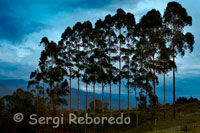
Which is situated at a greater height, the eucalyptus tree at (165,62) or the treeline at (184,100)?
the eucalyptus tree at (165,62)

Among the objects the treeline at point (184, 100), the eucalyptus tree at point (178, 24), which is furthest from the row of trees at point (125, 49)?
the treeline at point (184, 100)

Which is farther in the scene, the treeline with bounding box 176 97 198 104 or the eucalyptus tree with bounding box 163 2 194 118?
the treeline with bounding box 176 97 198 104

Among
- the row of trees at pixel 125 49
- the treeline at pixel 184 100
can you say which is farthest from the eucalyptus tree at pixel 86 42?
the treeline at pixel 184 100

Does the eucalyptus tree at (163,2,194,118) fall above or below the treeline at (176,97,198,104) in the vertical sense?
above

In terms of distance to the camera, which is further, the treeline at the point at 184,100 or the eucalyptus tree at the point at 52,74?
the treeline at the point at 184,100

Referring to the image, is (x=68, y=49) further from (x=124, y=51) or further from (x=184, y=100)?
(x=184, y=100)

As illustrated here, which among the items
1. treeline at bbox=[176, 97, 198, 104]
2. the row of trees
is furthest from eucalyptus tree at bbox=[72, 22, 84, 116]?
treeline at bbox=[176, 97, 198, 104]

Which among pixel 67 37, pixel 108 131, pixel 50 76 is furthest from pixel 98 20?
pixel 108 131

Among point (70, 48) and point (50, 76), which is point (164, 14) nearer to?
point (70, 48)

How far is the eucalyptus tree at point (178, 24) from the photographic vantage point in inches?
1300

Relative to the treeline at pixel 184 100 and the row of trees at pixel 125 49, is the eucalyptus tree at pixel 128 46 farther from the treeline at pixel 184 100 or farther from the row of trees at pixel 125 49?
the treeline at pixel 184 100

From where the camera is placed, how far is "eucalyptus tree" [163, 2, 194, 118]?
108ft

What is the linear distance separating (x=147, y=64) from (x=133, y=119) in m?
11.3

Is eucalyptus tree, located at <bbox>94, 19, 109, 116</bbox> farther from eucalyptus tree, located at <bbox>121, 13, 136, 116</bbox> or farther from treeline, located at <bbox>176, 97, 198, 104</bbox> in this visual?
treeline, located at <bbox>176, 97, 198, 104</bbox>
